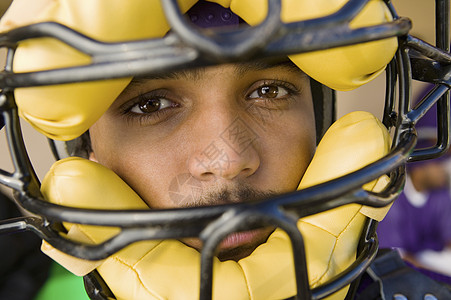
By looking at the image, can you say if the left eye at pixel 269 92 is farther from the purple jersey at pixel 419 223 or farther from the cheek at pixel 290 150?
the purple jersey at pixel 419 223

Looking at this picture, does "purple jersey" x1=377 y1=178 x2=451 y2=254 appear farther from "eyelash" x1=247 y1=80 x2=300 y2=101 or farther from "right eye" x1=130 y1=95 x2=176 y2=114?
"right eye" x1=130 y1=95 x2=176 y2=114

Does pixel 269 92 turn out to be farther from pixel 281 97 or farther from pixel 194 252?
pixel 194 252

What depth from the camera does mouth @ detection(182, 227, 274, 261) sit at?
0.54m

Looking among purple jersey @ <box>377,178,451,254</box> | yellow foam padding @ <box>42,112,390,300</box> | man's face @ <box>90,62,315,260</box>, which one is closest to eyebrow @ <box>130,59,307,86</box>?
man's face @ <box>90,62,315,260</box>

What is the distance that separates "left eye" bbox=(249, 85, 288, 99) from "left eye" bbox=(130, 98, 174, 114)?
11 centimetres

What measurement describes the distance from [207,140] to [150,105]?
11cm

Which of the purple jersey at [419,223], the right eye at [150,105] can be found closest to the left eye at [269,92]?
the right eye at [150,105]

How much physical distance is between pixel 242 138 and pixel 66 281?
49cm

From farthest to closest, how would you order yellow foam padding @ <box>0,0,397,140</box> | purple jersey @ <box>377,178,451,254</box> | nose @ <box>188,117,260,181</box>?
purple jersey @ <box>377,178,451,254</box> → nose @ <box>188,117,260,181</box> → yellow foam padding @ <box>0,0,397,140</box>

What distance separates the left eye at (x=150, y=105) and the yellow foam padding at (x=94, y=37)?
11 centimetres

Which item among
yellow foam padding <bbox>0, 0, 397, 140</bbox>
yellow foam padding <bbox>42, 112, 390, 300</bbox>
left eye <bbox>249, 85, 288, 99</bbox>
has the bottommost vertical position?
yellow foam padding <bbox>42, 112, 390, 300</bbox>

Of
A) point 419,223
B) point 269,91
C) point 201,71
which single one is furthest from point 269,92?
point 419,223

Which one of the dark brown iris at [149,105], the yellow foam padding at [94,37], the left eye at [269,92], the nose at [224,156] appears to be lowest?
the nose at [224,156]

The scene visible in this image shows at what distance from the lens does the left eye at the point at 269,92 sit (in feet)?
1.98
